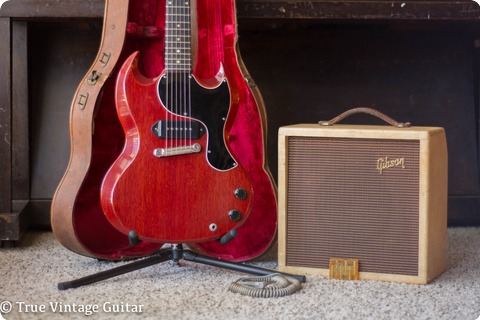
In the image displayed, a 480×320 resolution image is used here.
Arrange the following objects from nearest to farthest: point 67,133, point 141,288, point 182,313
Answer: point 182,313 < point 141,288 < point 67,133

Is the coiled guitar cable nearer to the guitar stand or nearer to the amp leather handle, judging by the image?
the guitar stand

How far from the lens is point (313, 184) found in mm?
1630

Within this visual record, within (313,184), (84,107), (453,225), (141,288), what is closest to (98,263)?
(141,288)

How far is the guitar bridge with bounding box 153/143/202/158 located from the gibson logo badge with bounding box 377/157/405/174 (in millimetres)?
376

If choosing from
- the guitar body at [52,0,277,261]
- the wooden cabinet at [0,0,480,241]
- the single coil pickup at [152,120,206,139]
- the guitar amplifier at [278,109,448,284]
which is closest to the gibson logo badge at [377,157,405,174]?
the guitar amplifier at [278,109,448,284]

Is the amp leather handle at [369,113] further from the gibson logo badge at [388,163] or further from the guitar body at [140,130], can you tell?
the guitar body at [140,130]

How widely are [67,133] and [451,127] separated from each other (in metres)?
1.10

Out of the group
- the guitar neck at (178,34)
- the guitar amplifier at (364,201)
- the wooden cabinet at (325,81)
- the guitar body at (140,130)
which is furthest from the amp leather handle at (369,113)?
the wooden cabinet at (325,81)

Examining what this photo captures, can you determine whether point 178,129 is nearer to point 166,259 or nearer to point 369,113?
point 166,259

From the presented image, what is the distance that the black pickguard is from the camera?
1590 millimetres

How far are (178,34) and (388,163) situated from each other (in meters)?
0.53

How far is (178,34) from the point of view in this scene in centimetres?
164

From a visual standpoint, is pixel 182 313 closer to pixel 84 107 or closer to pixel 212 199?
pixel 212 199

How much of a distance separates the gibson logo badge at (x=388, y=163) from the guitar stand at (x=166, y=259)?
279 millimetres
